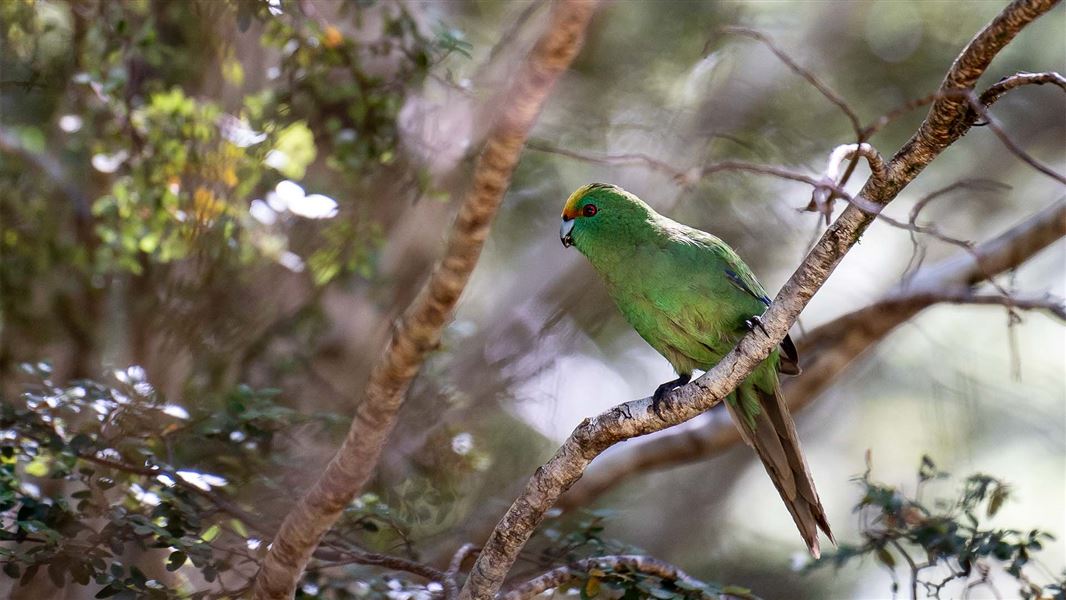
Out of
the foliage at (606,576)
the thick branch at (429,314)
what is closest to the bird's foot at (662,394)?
the foliage at (606,576)

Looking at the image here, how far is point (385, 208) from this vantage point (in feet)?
19.1

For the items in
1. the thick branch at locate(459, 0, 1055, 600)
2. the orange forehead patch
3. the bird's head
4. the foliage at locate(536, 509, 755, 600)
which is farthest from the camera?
the orange forehead patch

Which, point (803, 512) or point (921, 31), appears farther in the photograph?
point (921, 31)

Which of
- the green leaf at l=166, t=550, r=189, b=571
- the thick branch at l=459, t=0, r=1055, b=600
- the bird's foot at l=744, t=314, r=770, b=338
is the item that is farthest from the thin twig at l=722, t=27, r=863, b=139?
the green leaf at l=166, t=550, r=189, b=571

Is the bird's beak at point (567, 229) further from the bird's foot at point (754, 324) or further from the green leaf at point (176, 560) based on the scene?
the green leaf at point (176, 560)

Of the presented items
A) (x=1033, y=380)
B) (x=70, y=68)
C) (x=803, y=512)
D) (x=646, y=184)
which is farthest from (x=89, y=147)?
(x=1033, y=380)

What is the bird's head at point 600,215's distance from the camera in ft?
→ 13.1

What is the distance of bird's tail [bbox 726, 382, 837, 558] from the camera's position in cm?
381

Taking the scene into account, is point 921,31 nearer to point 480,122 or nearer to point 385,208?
point 480,122

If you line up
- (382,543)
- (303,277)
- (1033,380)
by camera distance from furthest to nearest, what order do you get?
(1033,380) < (303,277) < (382,543)

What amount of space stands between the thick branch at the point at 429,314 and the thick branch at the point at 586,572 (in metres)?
0.75

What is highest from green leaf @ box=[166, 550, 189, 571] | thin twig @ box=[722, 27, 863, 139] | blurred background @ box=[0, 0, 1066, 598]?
blurred background @ box=[0, 0, 1066, 598]

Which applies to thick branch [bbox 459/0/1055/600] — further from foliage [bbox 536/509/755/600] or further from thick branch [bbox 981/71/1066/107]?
foliage [bbox 536/509/755/600]

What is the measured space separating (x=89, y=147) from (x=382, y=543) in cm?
253
